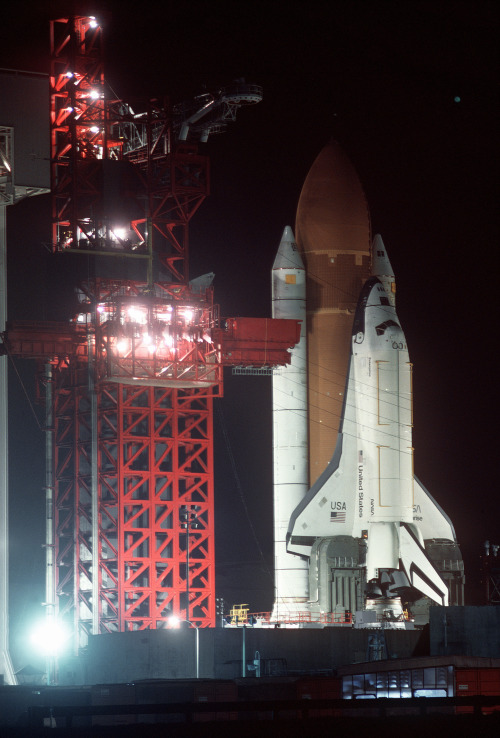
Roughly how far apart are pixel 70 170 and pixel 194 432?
52.3 feet

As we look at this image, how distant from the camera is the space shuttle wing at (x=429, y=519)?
2562 inches

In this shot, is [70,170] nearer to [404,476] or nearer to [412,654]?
[404,476]

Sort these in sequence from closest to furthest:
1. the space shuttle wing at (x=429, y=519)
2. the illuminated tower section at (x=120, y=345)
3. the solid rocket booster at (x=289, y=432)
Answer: the illuminated tower section at (x=120, y=345)
the solid rocket booster at (x=289, y=432)
the space shuttle wing at (x=429, y=519)

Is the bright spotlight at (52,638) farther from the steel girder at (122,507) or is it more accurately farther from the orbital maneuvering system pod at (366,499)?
the orbital maneuvering system pod at (366,499)

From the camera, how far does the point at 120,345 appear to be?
6394 centimetres

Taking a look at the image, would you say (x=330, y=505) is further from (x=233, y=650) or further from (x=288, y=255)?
(x=288, y=255)

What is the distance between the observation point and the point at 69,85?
212 ft

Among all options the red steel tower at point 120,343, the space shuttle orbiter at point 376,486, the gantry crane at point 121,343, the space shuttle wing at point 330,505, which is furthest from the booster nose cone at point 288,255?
the space shuttle wing at point 330,505

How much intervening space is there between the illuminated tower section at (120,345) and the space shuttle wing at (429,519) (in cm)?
925

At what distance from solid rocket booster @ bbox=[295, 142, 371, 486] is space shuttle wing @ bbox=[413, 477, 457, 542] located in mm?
4773

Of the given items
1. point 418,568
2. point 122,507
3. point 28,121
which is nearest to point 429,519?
point 418,568

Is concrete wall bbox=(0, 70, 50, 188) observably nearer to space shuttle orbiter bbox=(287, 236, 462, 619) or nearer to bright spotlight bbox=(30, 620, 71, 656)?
space shuttle orbiter bbox=(287, 236, 462, 619)

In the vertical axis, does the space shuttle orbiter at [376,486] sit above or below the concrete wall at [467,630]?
above

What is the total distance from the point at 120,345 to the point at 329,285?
35.0 ft
